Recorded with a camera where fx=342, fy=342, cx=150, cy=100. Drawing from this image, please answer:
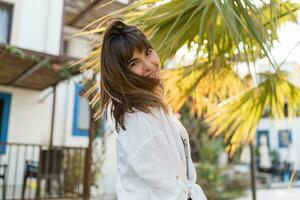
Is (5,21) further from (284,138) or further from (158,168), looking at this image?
(284,138)

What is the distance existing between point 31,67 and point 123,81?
4999 millimetres

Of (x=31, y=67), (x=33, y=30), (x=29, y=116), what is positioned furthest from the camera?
(x=29, y=116)

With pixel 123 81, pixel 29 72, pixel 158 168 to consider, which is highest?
pixel 29 72

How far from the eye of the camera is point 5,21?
22.8 ft

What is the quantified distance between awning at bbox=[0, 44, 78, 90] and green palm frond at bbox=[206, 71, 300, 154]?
9.01 feet

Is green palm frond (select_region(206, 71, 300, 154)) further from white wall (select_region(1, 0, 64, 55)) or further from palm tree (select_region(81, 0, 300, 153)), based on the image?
white wall (select_region(1, 0, 64, 55))

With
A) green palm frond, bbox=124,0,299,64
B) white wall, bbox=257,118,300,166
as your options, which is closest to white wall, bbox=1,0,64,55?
green palm frond, bbox=124,0,299,64

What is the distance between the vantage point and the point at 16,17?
271 inches

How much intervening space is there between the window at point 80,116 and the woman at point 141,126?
22.5 ft

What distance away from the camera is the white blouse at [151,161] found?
3.35ft

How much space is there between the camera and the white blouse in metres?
1.02

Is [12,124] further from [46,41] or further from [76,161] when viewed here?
[76,161]

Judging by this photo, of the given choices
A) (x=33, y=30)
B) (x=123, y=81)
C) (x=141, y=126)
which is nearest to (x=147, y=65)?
(x=123, y=81)

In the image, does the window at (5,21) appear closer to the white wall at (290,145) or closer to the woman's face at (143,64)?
the woman's face at (143,64)
